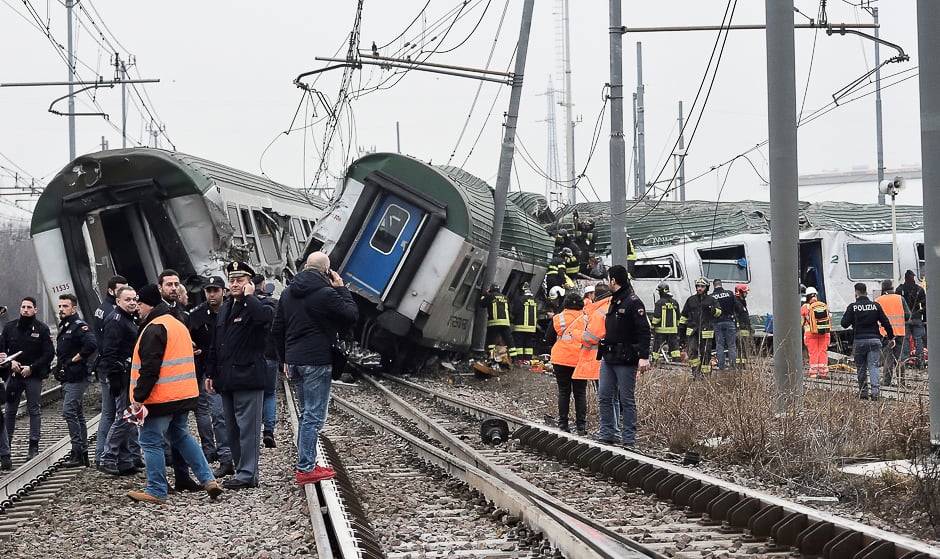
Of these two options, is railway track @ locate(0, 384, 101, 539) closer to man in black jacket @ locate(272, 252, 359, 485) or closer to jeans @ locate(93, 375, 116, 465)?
jeans @ locate(93, 375, 116, 465)

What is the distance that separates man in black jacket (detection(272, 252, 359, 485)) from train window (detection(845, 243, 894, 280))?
65.7 feet

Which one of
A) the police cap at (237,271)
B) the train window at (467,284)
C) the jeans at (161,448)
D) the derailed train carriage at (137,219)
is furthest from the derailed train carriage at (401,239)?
the jeans at (161,448)

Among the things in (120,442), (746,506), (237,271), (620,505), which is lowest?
(620,505)

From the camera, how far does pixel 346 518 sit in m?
6.72

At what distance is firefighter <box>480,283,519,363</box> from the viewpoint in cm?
1944

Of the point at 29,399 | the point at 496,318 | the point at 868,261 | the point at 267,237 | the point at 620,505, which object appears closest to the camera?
the point at 620,505

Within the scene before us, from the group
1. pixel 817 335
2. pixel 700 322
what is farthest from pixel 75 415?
pixel 817 335

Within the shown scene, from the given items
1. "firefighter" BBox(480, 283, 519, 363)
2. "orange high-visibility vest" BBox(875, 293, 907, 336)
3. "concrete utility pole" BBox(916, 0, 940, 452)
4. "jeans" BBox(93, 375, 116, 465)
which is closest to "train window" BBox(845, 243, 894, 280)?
"orange high-visibility vest" BBox(875, 293, 907, 336)

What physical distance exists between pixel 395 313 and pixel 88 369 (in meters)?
7.80

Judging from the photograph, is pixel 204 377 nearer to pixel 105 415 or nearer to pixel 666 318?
pixel 105 415

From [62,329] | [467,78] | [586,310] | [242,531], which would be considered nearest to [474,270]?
[467,78]

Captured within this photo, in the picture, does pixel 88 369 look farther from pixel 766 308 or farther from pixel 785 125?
pixel 766 308

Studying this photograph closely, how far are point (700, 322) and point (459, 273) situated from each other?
400cm

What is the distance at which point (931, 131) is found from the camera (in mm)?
7879
